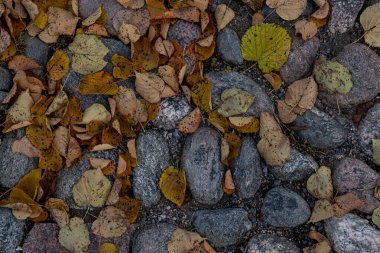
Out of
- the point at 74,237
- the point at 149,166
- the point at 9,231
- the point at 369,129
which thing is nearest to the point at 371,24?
the point at 369,129

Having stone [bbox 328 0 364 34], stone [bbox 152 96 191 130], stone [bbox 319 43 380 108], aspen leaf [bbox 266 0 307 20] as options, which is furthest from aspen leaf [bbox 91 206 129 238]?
stone [bbox 328 0 364 34]

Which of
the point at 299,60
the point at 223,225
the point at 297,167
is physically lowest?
the point at 223,225

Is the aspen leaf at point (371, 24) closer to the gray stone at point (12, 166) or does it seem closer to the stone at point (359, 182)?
the stone at point (359, 182)

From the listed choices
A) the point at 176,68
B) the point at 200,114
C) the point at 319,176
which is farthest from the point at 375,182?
the point at 176,68

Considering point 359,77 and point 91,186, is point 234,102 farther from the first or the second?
point 91,186

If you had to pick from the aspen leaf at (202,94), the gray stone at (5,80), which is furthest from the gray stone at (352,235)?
the gray stone at (5,80)

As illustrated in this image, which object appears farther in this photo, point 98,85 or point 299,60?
point 299,60

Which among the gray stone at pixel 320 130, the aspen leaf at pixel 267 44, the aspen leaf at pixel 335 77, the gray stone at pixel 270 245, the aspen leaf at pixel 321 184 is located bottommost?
the gray stone at pixel 270 245
